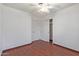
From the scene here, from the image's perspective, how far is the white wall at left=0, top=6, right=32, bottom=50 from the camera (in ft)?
4.73

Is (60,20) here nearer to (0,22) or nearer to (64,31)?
(64,31)

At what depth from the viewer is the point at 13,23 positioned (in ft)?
4.94

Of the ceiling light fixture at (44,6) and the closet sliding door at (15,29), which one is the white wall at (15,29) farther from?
the ceiling light fixture at (44,6)

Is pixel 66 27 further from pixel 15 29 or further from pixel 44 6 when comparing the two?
pixel 15 29

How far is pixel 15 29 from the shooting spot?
1.53 m

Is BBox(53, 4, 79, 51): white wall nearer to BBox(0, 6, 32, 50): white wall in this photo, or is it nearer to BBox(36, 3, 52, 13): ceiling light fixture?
BBox(36, 3, 52, 13): ceiling light fixture

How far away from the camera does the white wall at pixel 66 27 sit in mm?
1526

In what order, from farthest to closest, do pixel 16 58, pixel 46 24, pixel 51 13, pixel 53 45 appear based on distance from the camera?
1. pixel 53 45
2. pixel 46 24
3. pixel 51 13
4. pixel 16 58

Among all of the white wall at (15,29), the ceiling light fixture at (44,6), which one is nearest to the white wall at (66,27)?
the ceiling light fixture at (44,6)

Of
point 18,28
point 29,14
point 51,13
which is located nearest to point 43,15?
point 51,13

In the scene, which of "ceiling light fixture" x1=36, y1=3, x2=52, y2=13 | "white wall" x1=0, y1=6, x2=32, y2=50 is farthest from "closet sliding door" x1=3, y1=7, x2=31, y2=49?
"ceiling light fixture" x1=36, y1=3, x2=52, y2=13

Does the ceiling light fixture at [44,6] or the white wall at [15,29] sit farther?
the white wall at [15,29]

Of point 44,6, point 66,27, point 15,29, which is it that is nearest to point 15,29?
point 15,29

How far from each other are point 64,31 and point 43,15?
556 millimetres
